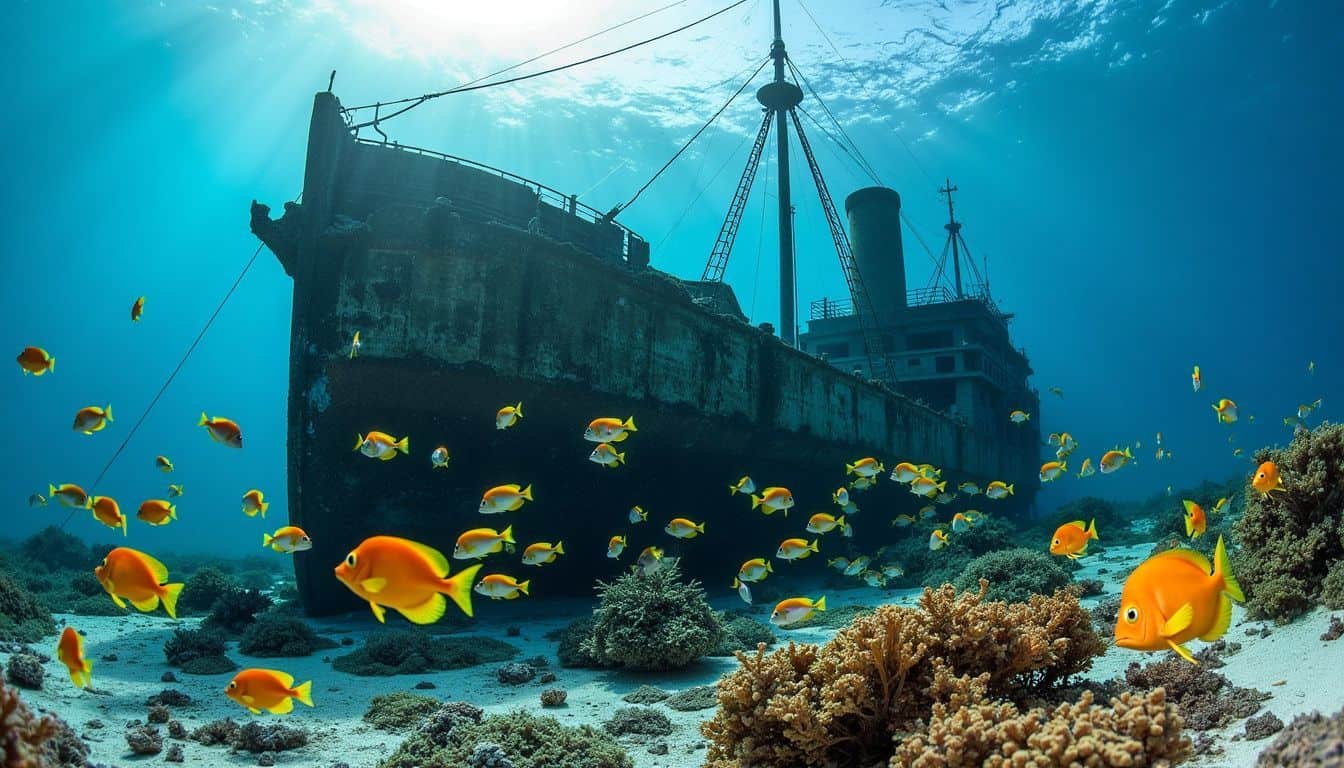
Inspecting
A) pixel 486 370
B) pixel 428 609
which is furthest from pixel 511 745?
pixel 486 370

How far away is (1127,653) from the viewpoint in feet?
23.9

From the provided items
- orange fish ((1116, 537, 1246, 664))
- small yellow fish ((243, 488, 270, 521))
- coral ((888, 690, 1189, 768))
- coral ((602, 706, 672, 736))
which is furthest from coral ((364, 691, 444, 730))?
orange fish ((1116, 537, 1246, 664))

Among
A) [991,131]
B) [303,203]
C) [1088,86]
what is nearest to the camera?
[303,203]

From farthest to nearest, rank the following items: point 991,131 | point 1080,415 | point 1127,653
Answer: point 1080,415 → point 991,131 → point 1127,653

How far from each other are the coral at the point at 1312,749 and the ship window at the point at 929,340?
34.6m

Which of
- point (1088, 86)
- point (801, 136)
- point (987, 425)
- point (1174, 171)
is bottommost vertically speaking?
point (987, 425)

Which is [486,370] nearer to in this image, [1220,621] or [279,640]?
[279,640]

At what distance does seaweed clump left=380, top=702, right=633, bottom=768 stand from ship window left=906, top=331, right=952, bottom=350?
109ft

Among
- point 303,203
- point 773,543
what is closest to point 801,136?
point 773,543

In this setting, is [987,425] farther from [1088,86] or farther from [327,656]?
[1088,86]

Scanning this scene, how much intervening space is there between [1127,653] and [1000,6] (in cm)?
5653

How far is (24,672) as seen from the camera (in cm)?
649

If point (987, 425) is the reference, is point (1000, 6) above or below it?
above

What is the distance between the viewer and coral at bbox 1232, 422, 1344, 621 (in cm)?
595
